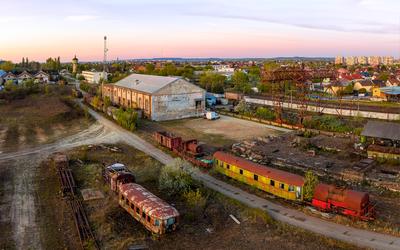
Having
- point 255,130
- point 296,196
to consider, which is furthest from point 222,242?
point 255,130

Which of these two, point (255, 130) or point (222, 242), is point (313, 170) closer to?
point (222, 242)

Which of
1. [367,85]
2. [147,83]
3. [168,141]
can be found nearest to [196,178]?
[168,141]

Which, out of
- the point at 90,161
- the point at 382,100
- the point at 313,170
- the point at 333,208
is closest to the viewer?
the point at 333,208

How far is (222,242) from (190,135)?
2437 cm

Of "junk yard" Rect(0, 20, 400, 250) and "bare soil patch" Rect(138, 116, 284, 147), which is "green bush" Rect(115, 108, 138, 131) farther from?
"bare soil patch" Rect(138, 116, 284, 147)

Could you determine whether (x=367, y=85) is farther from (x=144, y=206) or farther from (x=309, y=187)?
(x=144, y=206)

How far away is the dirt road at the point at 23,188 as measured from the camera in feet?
62.1

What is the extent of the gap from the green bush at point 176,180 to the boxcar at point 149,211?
→ 3071mm

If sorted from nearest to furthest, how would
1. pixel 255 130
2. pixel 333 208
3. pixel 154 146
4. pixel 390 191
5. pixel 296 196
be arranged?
1. pixel 333 208
2. pixel 296 196
3. pixel 390 191
4. pixel 154 146
5. pixel 255 130

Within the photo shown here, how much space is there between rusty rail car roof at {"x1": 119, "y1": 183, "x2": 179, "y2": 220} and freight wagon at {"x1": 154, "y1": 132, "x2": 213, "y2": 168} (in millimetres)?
8895

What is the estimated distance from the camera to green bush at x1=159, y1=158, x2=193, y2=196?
2438 centimetres

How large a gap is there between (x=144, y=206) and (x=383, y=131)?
24603 mm

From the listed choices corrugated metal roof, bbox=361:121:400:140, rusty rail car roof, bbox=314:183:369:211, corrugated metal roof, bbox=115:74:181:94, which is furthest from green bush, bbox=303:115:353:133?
rusty rail car roof, bbox=314:183:369:211

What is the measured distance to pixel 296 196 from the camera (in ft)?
74.2
